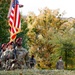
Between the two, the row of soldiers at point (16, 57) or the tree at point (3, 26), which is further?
the tree at point (3, 26)

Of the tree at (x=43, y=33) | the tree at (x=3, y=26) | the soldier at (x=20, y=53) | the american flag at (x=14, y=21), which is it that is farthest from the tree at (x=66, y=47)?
the soldier at (x=20, y=53)

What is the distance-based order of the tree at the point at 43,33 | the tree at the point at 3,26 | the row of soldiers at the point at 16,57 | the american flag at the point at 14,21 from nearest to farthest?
the row of soldiers at the point at 16,57 < the american flag at the point at 14,21 < the tree at the point at 3,26 < the tree at the point at 43,33

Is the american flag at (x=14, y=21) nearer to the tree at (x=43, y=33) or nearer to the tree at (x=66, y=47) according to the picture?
the tree at (x=66, y=47)

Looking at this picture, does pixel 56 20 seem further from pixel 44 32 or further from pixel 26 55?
pixel 26 55

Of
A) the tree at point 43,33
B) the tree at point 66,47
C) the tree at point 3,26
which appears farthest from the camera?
the tree at point 43,33

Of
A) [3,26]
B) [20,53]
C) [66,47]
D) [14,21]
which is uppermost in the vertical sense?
[3,26]

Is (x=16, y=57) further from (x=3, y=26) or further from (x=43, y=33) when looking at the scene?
(x=43, y=33)

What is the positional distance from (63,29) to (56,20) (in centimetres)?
137

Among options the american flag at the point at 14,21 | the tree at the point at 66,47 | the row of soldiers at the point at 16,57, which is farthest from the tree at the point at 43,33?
the row of soldiers at the point at 16,57

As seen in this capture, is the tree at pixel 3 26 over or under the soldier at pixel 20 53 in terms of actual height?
over

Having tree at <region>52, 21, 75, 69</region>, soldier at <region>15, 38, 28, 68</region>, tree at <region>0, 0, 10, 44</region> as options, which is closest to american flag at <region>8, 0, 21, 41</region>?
soldier at <region>15, 38, 28, 68</region>

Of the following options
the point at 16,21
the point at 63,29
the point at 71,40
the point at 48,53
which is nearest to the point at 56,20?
the point at 63,29

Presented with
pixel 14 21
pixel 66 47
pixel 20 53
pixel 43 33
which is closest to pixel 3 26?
pixel 66 47

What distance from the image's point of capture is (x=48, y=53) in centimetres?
4581
